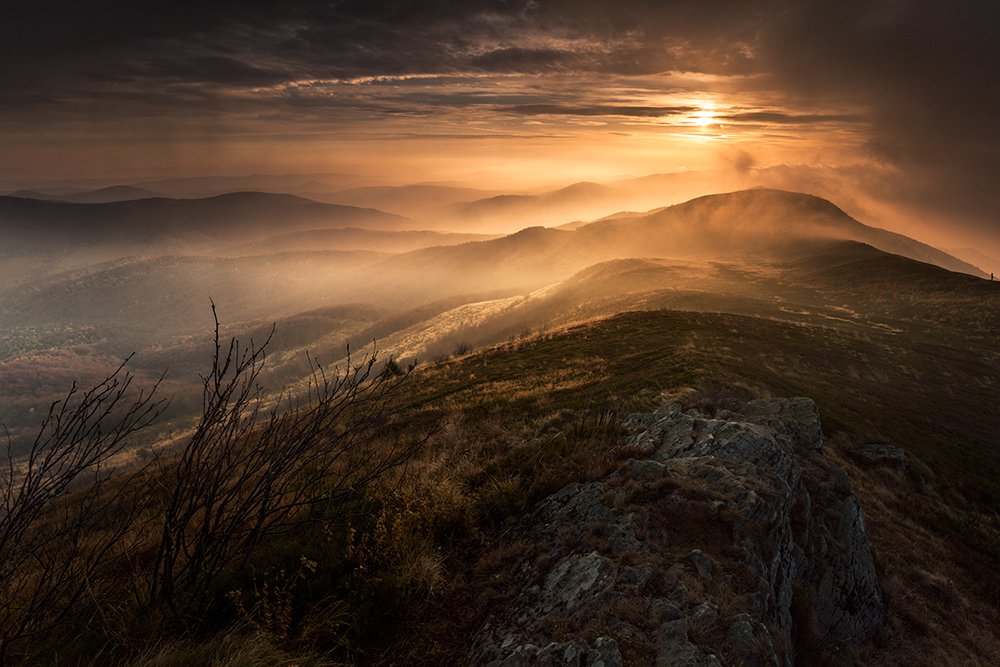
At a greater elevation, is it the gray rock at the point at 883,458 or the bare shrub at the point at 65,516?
the bare shrub at the point at 65,516

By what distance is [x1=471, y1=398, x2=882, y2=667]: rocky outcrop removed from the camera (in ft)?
11.8

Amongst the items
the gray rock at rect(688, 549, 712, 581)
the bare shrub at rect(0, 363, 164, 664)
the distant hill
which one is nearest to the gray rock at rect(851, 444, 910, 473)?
the gray rock at rect(688, 549, 712, 581)

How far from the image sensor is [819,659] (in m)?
4.73

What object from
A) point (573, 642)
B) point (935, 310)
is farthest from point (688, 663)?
point (935, 310)

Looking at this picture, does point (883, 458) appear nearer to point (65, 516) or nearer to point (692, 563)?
point (692, 563)

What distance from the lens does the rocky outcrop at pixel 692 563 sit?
11.8ft

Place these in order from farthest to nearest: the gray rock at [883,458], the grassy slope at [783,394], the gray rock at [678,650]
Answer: the gray rock at [883,458]
the grassy slope at [783,394]
the gray rock at [678,650]

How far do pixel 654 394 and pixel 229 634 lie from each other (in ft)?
34.9

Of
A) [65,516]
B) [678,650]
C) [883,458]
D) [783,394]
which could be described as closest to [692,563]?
[678,650]

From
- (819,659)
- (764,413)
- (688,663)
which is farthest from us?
(764,413)

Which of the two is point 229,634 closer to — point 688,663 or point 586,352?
point 688,663

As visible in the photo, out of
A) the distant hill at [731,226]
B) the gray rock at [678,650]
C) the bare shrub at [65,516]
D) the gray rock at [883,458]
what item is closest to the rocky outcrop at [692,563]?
the gray rock at [678,650]

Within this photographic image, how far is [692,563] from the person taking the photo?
14.5 ft

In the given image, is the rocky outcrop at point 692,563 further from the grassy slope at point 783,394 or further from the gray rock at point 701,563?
the grassy slope at point 783,394
